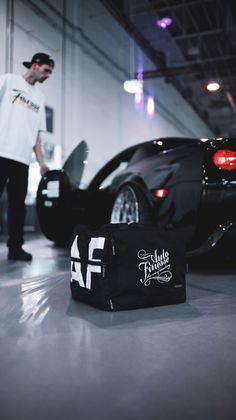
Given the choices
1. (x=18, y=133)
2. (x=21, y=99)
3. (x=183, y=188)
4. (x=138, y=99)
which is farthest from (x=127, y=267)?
(x=138, y=99)

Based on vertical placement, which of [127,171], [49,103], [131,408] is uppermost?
[49,103]

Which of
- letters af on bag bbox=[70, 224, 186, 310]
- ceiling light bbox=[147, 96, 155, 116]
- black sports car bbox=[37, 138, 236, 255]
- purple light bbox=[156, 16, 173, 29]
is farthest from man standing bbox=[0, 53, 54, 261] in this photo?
ceiling light bbox=[147, 96, 155, 116]

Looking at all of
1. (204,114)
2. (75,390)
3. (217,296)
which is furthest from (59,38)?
(204,114)

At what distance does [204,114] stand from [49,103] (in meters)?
11.7

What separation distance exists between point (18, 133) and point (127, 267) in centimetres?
188

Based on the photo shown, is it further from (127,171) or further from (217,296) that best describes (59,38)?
(217,296)

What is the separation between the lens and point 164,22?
930 cm

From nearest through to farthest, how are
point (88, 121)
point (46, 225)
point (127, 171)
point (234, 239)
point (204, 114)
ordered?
point (234, 239) → point (127, 171) → point (46, 225) → point (88, 121) → point (204, 114)

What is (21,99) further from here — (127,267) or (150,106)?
(150,106)

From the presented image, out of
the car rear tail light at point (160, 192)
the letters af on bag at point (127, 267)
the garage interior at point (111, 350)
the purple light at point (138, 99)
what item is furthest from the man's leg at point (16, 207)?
the purple light at point (138, 99)

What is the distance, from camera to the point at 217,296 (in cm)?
194

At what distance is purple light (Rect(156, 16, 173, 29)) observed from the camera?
30.1 feet

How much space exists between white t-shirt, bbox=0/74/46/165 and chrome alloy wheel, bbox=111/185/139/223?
788 millimetres

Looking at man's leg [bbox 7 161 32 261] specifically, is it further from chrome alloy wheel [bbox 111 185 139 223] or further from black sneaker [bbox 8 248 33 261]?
chrome alloy wheel [bbox 111 185 139 223]
